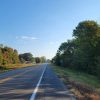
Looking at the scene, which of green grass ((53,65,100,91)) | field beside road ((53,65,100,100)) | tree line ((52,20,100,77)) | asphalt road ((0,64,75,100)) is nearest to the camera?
asphalt road ((0,64,75,100))

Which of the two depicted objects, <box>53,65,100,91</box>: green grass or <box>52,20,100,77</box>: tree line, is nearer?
<box>53,65,100,91</box>: green grass

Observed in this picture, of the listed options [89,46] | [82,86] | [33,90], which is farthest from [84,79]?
[89,46]

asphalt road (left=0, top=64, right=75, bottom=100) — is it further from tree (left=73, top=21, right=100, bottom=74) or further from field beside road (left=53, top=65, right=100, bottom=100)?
tree (left=73, top=21, right=100, bottom=74)

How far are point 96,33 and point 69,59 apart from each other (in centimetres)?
2891

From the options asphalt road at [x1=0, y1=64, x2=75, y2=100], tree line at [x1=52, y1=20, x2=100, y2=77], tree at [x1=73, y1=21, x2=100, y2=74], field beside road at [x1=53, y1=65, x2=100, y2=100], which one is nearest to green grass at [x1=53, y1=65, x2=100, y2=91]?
field beside road at [x1=53, y1=65, x2=100, y2=100]

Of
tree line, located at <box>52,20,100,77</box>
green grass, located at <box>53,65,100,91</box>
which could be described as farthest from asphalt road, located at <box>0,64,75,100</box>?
tree line, located at <box>52,20,100,77</box>

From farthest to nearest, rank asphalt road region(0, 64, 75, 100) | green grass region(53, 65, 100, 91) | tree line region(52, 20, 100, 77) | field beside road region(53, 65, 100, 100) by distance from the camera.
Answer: tree line region(52, 20, 100, 77), green grass region(53, 65, 100, 91), field beside road region(53, 65, 100, 100), asphalt road region(0, 64, 75, 100)

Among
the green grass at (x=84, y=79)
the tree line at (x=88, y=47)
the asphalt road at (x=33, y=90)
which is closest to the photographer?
the asphalt road at (x=33, y=90)

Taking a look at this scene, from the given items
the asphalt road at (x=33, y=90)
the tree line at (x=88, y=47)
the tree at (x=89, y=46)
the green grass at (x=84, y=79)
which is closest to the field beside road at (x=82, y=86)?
the green grass at (x=84, y=79)

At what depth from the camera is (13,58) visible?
169 m

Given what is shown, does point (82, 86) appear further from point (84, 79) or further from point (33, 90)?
point (84, 79)

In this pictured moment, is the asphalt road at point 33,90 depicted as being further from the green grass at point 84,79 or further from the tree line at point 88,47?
the tree line at point 88,47

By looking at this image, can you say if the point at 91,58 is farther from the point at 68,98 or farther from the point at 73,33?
the point at 68,98

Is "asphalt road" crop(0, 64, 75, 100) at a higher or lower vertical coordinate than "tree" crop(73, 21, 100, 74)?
lower
